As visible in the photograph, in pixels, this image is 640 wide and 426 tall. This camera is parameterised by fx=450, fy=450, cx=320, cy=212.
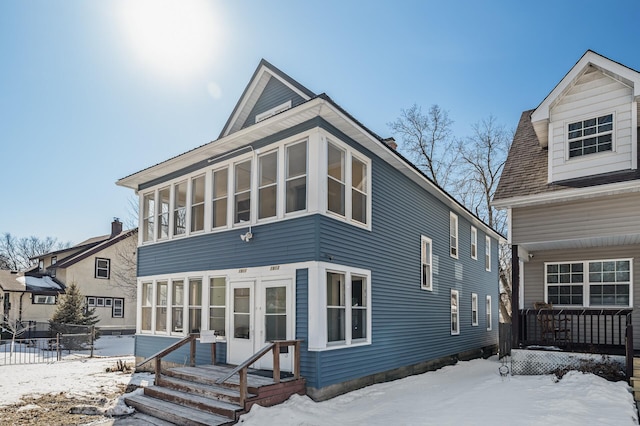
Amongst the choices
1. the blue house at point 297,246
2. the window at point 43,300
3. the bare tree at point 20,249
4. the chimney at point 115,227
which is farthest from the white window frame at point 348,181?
the bare tree at point 20,249

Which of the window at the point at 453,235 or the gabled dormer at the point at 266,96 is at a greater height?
the gabled dormer at the point at 266,96

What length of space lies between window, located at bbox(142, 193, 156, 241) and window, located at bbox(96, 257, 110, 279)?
1734cm

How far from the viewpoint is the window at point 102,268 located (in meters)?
28.4

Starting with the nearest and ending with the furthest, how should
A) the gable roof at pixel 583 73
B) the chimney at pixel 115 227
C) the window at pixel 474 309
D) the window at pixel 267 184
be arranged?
the window at pixel 267 184, the gable roof at pixel 583 73, the window at pixel 474 309, the chimney at pixel 115 227

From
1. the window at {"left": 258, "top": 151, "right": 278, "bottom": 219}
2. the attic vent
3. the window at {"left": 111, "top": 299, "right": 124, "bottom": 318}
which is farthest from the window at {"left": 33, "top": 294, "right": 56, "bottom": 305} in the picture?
the window at {"left": 258, "top": 151, "right": 278, "bottom": 219}

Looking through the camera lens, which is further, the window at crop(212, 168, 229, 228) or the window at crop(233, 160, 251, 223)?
the window at crop(212, 168, 229, 228)

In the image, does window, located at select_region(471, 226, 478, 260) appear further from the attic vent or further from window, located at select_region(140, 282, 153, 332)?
window, located at select_region(140, 282, 153, 332)

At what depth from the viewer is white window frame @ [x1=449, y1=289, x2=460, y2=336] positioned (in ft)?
50.3

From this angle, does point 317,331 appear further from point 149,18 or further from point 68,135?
point 68,135

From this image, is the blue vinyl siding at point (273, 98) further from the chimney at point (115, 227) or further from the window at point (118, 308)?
the chimney at point (115, 227)

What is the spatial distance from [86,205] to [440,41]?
1574 inches

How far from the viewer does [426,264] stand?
13695 millimetres

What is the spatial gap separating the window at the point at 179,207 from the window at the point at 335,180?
4.74m

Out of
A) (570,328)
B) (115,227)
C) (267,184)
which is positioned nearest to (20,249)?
(115,227)
